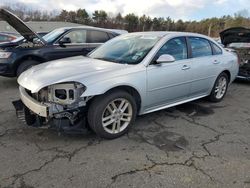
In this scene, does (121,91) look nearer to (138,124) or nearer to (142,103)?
(142,103)

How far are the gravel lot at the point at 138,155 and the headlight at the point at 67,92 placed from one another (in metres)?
0.63

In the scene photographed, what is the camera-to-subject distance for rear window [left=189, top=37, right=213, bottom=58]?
5.04 metres

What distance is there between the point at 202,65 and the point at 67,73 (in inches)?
107

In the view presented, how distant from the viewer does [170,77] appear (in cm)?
441

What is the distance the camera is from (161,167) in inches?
123

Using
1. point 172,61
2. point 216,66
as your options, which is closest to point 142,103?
point 172,61

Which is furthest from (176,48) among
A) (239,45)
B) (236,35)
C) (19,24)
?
(236,35)

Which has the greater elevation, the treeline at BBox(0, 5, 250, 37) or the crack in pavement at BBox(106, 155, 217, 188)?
the treeline at BBox(0, 5, 250, 37)

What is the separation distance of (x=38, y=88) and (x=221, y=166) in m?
2.45

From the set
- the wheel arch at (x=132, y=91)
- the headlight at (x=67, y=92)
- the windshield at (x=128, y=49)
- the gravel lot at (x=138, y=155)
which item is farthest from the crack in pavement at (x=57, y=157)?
the windshield at (x=128, y=49)

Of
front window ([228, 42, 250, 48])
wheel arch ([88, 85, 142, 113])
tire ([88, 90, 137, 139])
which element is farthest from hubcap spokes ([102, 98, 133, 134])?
front window ([228, 42, 250, 48])

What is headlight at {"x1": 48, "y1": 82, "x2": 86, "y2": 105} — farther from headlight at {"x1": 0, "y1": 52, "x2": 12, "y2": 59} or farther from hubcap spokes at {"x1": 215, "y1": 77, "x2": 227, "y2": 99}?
headlight at {"x1": 0, "y1": 52, "x2": 12, "y2": 59}

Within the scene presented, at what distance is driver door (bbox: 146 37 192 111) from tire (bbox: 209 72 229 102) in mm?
1049

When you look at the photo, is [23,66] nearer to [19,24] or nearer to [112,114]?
[19,24]
